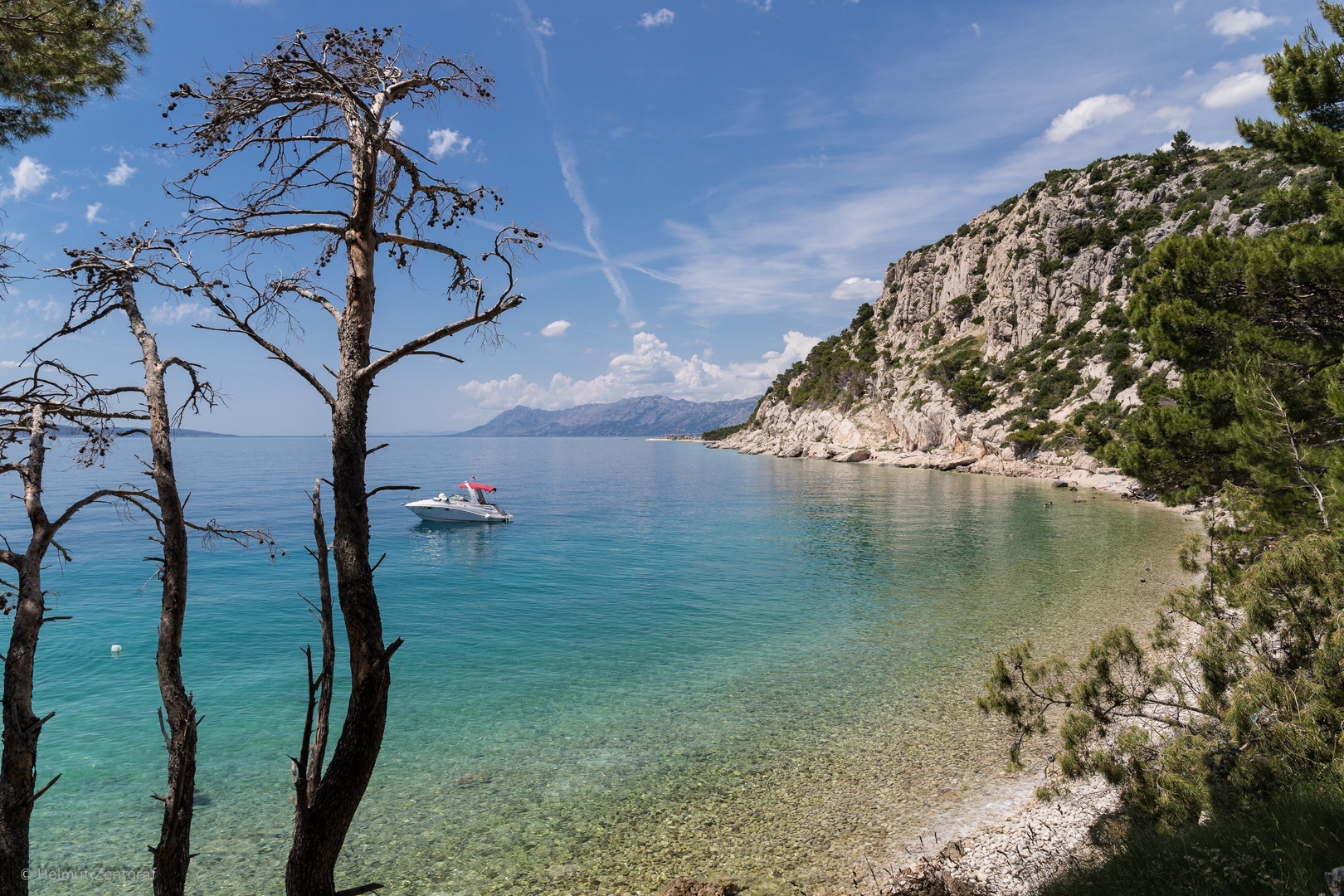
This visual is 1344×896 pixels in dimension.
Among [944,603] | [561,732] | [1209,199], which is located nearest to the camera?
[561,732]

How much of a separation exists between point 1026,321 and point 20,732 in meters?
98.1

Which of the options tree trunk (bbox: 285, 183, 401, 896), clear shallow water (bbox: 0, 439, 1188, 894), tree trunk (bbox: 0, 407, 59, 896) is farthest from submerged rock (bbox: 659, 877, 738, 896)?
tree trunk (bbox: 0, 407, 59, 896)

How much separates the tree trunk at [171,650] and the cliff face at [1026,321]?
47.1 meters

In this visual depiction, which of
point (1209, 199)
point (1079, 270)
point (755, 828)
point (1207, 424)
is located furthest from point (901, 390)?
point (755, 828)

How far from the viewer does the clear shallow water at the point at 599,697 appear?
8.62m

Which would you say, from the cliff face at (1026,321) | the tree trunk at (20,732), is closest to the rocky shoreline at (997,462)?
the cliff face at (1026,321)

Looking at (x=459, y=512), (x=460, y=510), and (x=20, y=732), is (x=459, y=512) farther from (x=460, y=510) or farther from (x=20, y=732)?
(x=20, y=732)

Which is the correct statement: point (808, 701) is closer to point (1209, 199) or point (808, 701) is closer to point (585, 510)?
point (585, 510)

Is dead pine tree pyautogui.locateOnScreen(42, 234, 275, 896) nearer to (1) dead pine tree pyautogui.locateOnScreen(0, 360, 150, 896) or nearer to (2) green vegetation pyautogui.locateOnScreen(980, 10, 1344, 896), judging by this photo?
(1) dead pine tree pyautogui.locateOnScreen(0, 360, 150, 896)

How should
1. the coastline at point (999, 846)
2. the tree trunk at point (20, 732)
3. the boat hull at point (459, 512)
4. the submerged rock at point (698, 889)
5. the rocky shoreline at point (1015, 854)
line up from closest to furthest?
the tree trunk at point (20, 732) < the rocky shoreline at point (1015, 854) < the coastline at point (999, 846) < the submerged rock at point (698, 889) < the boat hull at point (459, 512)

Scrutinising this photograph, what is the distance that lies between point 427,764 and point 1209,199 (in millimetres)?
91065

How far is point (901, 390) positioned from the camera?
96250mm

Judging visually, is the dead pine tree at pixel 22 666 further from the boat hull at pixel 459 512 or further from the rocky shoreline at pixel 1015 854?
the boat hull at pixel 459 512

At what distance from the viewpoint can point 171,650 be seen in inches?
210
